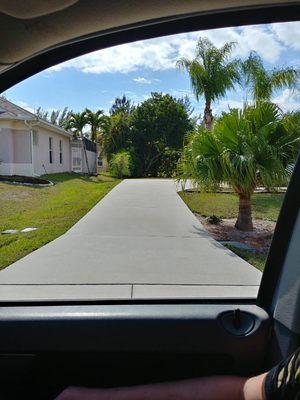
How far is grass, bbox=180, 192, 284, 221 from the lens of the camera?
30.3 ft

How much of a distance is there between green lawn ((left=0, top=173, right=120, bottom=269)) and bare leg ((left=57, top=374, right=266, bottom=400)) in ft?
12.4

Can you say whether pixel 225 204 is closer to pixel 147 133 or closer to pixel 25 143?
pixel 25 143

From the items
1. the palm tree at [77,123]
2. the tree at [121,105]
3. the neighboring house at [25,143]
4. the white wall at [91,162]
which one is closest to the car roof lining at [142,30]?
the tree at [121,105]

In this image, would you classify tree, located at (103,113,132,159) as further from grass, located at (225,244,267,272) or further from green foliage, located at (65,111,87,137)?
grass, located at (225,244,267,272)

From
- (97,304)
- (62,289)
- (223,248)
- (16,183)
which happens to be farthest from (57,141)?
(97,304)

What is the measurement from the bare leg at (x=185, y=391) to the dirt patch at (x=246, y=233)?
4.81 m

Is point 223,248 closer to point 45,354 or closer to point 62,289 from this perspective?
point 62,289

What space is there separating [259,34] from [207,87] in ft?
19.5

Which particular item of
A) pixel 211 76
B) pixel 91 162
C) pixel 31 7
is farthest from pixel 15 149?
pixel 31 7

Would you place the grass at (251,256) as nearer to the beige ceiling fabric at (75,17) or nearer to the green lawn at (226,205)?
the green lawn at (226,205)

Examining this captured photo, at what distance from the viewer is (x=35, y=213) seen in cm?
1021

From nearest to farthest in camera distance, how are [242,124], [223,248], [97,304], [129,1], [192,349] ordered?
[129,1] < [192,349] < [97,304] < [223,248] < [242,124]

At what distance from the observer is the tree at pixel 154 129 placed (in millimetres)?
16469

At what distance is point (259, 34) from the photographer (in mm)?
2039
